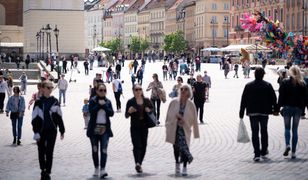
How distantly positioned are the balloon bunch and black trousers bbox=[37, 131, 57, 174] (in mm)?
32160

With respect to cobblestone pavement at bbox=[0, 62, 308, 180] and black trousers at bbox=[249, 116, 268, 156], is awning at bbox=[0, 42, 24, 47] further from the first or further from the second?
black trousers at bbox=[249, 116, 268, 156]

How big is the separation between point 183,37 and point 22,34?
48.2 m

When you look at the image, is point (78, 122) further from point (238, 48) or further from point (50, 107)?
point (238, 48)

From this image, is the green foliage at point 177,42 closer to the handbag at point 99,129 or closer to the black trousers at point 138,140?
the black trousers at point 138,140

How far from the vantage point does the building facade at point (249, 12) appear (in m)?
111

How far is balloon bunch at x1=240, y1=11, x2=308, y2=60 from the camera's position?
44.6 m

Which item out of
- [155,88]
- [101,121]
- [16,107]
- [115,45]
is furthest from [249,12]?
[101,121]

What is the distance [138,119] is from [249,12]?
350 feet

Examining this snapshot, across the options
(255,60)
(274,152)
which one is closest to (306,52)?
(274,152)

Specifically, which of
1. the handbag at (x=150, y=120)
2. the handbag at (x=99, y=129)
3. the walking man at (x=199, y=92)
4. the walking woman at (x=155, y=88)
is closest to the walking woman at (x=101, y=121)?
the handbag at (x=99, y=129)

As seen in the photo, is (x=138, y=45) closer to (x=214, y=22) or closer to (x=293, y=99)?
(x=214, y=22)

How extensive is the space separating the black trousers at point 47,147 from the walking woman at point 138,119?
1382mm

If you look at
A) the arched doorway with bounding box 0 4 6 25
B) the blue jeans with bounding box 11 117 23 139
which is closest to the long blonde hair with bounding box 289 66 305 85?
the blue jeans with bounding box 11 117 23 139

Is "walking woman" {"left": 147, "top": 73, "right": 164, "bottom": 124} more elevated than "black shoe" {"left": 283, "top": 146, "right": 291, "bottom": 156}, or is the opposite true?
"walking woman" {"left": 147, "top": 73, "right": 164, "bottom": 124}
